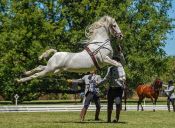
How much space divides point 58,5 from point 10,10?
4.42 metres

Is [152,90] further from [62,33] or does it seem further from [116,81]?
[116,81]

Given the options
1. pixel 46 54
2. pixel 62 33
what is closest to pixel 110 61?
pixel 46 54

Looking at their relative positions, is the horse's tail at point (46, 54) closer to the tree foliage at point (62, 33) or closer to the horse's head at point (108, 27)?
the horse's head at point (108, 27)

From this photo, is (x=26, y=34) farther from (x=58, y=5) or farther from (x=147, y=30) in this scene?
(x=147, y=30)

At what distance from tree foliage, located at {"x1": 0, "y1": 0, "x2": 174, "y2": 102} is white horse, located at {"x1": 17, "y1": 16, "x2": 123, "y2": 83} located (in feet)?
88.7

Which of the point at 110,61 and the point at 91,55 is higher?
the point at 91,55

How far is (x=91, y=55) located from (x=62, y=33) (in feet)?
99.2

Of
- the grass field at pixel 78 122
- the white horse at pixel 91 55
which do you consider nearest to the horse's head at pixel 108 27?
the white horse at pixel 91 55

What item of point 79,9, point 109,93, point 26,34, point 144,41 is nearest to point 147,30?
point 144,41

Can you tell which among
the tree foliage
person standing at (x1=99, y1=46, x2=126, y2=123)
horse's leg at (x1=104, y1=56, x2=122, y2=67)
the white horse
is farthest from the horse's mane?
the tree foliage

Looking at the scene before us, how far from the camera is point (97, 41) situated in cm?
1461

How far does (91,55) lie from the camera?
46.4 feet

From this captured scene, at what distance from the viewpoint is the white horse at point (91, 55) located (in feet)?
46.2

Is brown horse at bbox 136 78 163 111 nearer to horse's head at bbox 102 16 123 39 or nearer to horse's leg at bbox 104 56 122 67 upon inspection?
horse's head at bbox 102 16 123 39
